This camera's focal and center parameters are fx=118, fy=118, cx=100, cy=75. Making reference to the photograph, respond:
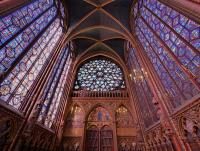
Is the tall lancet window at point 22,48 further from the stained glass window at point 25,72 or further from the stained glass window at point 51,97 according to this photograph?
the stained glass window at point 51,97

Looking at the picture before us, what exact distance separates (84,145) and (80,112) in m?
2.82

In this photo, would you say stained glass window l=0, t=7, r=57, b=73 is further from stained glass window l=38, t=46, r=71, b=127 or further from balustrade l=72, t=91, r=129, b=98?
balustrade l=72, t=91, r=129, b=98

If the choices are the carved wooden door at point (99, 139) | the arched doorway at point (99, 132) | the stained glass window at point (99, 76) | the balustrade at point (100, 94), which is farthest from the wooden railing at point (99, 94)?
the carved wooden door at point (99, 139)

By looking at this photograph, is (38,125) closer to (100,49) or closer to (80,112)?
(80,112)

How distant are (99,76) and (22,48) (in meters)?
8.92

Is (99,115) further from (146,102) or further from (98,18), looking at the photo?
(98,18)

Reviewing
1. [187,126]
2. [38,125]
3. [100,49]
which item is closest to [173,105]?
[187,126]

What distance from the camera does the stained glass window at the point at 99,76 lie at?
42.7 feet

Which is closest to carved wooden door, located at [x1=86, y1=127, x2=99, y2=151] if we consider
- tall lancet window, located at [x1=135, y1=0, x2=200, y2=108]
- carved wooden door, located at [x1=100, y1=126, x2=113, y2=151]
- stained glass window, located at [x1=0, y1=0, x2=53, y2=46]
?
carved wooden door, located at [x1=100, y1=126, x2=113, y2=151]

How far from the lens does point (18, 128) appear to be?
509cm

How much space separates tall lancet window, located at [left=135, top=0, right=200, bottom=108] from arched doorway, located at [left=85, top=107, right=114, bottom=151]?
652 centimetres

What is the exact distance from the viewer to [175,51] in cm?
Answer: 570

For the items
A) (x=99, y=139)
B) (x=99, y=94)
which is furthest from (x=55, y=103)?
(x=99, y=139)

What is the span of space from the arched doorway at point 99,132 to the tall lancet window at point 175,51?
6518mm
